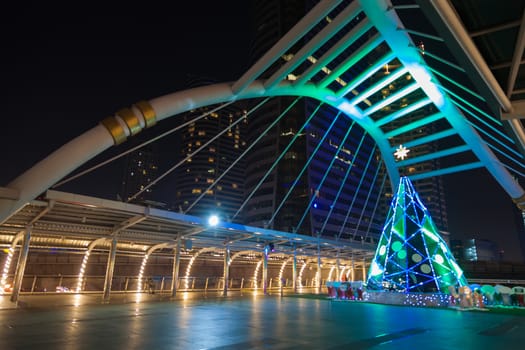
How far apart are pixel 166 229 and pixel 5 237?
28.3ft

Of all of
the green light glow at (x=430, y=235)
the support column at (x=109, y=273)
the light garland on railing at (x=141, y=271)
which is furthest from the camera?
the light garland on railing at (x=141, y=271)

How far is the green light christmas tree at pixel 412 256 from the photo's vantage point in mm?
18078

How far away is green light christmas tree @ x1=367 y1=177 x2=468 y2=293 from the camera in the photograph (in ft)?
59.3

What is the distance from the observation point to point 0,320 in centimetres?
962

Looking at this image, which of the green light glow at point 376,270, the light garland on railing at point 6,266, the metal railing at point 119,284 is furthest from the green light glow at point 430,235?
the light garland on railing at point 6,266

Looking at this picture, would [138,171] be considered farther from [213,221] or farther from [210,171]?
[213,221]

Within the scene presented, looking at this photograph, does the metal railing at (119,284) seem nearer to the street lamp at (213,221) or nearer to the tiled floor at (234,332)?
the street lamp at (213,221)

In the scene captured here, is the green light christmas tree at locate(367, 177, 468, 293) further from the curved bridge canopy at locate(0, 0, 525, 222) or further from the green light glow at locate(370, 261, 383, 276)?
the curved bridge canopy at locate(0, 0, 525, 222)

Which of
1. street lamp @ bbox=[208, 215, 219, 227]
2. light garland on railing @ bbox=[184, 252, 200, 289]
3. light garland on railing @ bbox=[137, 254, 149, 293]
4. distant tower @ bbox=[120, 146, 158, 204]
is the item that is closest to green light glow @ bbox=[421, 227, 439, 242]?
street lamp @ bbox=[208, 215, 219, 227]

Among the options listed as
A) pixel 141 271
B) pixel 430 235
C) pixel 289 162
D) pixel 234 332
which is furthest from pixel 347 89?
pixel 289 162

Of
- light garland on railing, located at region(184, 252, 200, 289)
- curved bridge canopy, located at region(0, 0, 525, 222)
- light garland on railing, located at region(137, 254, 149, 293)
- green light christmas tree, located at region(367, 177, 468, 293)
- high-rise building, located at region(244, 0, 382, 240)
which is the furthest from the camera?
high-rise building, located at region(244, 0, 382, 240)

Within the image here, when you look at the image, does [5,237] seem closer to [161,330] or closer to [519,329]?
[161,330]

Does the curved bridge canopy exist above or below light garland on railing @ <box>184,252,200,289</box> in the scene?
above

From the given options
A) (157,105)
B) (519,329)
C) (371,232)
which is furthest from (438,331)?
(371,232)
